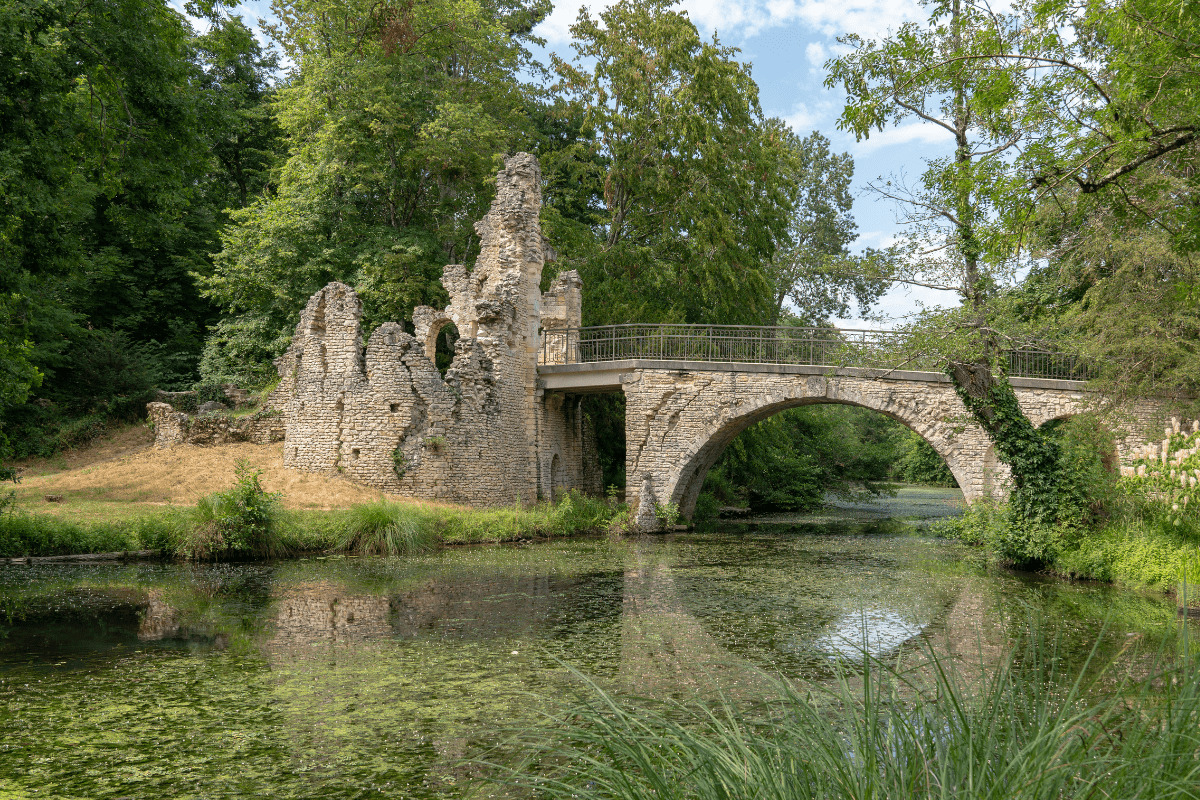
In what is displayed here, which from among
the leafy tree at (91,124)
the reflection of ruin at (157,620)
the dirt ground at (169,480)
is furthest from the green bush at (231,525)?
the leafy tree at (91,124)

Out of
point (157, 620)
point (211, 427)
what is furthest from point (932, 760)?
point (211, 427)

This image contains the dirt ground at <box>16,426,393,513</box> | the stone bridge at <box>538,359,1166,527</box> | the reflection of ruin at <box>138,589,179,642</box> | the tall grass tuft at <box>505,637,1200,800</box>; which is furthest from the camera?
the stone bridge at <box>538,359,1166,527</box>

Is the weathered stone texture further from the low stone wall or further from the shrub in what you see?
the low stone wall

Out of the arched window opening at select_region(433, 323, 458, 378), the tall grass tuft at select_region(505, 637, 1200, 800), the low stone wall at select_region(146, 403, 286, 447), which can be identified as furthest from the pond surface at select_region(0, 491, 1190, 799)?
the arched window opening at select_region(433, 323, 458, 378)

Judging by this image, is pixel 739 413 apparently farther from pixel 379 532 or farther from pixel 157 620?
pixel 157 620

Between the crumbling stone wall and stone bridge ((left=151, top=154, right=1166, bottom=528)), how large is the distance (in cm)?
3

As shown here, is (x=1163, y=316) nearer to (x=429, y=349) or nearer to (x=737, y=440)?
(x=737, y=440)

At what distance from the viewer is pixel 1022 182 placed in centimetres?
619

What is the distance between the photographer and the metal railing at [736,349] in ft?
50.8

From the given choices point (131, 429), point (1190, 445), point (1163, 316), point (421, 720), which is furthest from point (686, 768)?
point (131, 429)

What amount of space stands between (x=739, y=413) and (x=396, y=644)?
10.8 meters

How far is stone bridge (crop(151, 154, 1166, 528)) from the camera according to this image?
15.3m

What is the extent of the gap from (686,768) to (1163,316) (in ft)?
42.7

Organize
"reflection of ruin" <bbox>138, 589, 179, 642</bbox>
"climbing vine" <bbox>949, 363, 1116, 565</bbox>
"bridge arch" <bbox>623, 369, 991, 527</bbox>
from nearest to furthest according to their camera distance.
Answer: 1. "reflection of ruin" <bbox>138, 589, 179, 642</bbox>
2. "climbing vine" <bbox>949, 363, 1116, 565</bbox>
3. "bridge arch" <bbox>623, 369, 991, 527</bbox>
